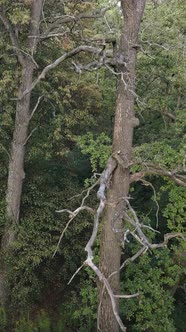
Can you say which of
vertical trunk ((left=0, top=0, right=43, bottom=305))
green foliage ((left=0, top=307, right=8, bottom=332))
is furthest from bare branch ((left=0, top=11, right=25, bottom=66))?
green foliage ((left=0, top=307, right=8, bottom=332))

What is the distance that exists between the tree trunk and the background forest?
1724 millimetres

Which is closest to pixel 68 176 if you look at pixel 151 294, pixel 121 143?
pixel 151 294

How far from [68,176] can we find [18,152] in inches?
75.5

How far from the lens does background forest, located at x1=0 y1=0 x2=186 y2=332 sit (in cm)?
831

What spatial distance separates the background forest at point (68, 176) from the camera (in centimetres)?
831

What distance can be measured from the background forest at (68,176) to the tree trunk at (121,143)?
5.66 ft

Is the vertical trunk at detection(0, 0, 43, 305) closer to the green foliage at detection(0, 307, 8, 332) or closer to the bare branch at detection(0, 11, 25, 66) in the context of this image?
the bare branch at detection(0, 11, 25, 66)

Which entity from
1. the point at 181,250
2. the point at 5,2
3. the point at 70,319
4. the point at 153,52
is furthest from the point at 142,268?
the point at 5,2

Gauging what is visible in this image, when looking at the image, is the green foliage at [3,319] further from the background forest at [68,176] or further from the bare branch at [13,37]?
the bare branch at [13,37]

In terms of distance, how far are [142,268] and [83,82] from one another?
15.0 ft

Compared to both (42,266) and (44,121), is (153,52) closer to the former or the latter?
(44,121)

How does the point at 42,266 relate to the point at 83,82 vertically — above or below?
below

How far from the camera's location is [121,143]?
20.6 feet

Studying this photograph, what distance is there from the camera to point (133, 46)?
6016 mm
